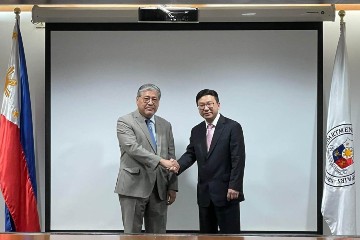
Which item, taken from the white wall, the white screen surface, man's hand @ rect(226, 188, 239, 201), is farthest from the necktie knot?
the white wall

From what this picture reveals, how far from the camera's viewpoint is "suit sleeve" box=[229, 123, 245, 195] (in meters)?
5.73

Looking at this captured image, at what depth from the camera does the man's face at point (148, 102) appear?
5.85m

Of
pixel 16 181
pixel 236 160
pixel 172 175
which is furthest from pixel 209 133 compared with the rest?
pixel 16 181

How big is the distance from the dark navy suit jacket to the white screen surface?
76 cm

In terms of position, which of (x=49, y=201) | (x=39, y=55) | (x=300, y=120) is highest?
(x=39, y=55)

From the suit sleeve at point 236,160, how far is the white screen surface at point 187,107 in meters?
0.82

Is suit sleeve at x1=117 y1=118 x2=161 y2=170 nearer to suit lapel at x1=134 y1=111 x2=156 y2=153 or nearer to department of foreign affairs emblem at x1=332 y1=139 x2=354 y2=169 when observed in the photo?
suit lapel at x1=134 y1=111 x2=156 y2=153

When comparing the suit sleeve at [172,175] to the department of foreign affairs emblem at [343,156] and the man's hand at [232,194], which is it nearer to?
the man's hand at [232,194]

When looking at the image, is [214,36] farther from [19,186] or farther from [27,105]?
[19,186]

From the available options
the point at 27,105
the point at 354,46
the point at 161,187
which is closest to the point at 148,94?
the point at 161,187

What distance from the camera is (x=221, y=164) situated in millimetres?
5809

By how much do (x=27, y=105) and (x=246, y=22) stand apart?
2142mm

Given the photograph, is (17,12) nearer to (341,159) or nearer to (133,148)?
(133,148)

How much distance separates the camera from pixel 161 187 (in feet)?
19.4
